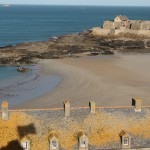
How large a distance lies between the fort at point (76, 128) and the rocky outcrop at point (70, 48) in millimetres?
53131

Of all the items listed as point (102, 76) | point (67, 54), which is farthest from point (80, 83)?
point (67, 54)

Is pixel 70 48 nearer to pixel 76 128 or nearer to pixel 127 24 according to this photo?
pixel 127 24

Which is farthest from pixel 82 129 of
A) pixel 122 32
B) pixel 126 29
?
pixel 126 29

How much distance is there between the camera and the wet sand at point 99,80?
54.3 meters

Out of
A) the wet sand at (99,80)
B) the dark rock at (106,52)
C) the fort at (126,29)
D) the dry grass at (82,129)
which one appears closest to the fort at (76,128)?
the dry grass at (82,129)

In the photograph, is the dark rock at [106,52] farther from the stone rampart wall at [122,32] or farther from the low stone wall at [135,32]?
the low stone wall at [135,32]

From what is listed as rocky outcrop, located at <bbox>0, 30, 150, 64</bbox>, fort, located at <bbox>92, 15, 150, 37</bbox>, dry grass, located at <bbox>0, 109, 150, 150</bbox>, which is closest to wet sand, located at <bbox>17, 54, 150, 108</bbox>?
rocky outcrop, located at <bbox>0, 30, 150, 64</bbox>

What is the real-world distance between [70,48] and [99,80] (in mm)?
35470

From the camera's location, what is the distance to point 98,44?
107500 mm

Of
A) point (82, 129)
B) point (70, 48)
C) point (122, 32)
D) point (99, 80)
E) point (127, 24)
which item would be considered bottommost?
point (99, 80)

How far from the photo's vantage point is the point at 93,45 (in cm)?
10619

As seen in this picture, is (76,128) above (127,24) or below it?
below

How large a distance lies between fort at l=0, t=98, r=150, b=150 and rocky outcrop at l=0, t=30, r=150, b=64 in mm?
53131

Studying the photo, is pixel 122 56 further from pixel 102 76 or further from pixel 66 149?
pixel 66 149
